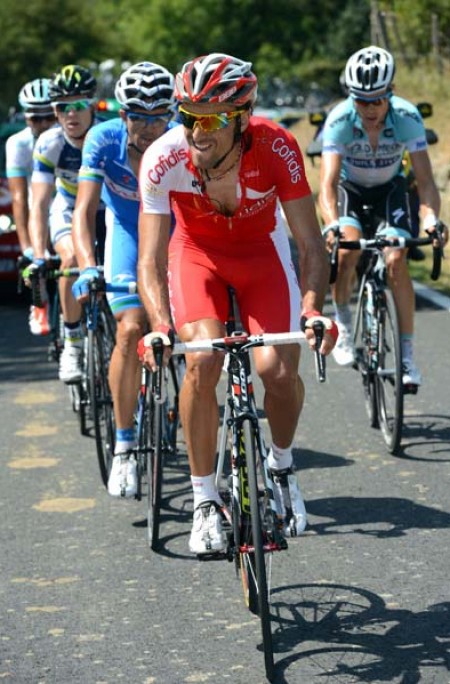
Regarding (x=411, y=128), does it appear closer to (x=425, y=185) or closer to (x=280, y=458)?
(x=425, y=185)

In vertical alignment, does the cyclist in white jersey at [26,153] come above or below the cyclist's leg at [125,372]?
above

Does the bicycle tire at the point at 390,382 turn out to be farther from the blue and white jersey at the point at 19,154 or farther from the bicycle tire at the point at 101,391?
the blue and white jersey at the point at 19,154

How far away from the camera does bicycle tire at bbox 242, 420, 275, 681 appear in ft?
16.8

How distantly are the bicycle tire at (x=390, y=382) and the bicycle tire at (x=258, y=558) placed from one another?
285cm

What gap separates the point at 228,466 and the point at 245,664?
9.51 feet

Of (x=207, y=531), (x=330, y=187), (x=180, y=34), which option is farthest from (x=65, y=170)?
(x=180, y=34)

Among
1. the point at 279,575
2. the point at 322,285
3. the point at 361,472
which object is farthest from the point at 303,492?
the point at 322,285

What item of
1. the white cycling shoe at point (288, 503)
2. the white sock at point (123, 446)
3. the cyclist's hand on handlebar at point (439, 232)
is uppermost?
the cyclist's hand on handlebar at point (439, 232)

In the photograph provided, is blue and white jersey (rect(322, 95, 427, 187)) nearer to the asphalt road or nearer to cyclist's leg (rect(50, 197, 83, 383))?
the asphalt road

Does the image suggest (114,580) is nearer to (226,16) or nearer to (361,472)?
(361,472)

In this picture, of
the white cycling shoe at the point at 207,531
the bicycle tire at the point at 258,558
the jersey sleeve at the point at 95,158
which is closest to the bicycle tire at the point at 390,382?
the jersey sleeve at the point at 95,158

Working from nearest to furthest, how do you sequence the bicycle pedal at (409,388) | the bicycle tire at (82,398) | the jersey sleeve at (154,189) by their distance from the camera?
the jersey sleeve at (154,189)
the bicycle pedal at (409,388)
the bicycle tire at (82,398)

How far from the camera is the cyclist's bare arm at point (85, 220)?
26.1 feet

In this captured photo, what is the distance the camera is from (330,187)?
909cm
